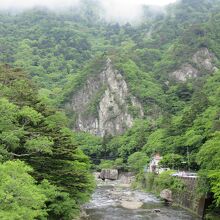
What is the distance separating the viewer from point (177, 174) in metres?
61.8

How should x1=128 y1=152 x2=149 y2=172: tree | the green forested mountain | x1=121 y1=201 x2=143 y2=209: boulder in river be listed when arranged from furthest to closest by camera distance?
x1=128 y1=152 x2=149 y2=172: tree, x1=121 y1=201 x2=143 y2=209: boulder in river, the green forested mountain

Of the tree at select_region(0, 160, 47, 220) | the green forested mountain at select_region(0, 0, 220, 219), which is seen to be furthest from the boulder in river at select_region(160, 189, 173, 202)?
the tree at select_region(0, 160, 47, 220)

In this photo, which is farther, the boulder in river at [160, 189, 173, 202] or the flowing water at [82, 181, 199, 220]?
the boulder in river at [160, 189, 173, 202]

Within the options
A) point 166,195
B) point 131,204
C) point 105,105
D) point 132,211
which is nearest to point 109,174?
point 166,195

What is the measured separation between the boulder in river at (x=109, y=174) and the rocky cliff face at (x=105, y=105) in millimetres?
40829

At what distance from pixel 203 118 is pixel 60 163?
43873 millimetres

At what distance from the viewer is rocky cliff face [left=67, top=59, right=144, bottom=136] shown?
144m

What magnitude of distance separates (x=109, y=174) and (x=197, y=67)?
7364cm

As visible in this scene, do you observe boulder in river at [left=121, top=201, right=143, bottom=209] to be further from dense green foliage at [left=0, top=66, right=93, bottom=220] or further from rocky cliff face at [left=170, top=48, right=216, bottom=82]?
rocky cliff face at [left=170, top=48, right=216, bottom=82]

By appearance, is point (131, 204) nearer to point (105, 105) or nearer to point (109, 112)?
point (109, 112)

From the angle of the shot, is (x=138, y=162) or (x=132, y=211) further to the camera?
(x=138, y=162)

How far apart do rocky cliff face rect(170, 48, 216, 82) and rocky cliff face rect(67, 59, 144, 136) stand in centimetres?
2426

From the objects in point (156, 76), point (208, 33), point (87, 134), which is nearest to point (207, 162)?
point (87, 134)

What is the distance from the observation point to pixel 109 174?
10069cm
